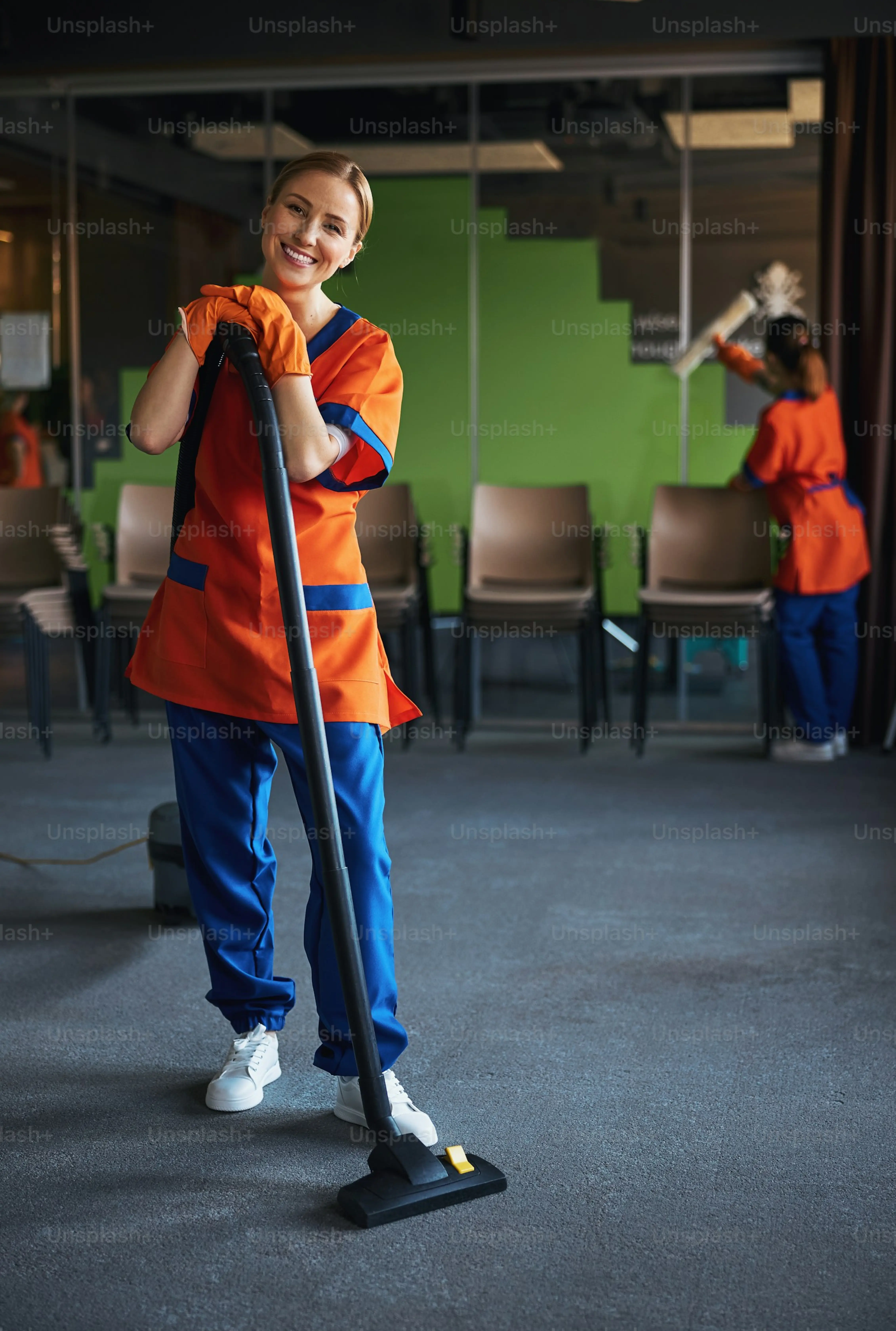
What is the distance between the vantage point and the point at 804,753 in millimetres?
5094

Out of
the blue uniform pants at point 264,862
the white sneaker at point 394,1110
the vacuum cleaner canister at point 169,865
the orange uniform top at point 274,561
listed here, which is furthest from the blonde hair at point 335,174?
the vacuum cleaner canister at point 169,865

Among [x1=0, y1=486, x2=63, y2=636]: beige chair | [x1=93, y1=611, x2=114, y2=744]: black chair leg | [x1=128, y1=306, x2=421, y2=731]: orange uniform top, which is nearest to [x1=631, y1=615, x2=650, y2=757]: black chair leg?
[x1=93, y1=611, x2=114, y2=744]: black chair leg

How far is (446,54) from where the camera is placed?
5445mm

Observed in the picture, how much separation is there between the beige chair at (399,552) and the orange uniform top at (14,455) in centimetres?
152

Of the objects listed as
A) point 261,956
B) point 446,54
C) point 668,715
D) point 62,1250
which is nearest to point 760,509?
point 668,715

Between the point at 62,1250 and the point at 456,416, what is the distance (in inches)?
178

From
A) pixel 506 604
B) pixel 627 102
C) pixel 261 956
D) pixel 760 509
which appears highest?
pixel 627 102

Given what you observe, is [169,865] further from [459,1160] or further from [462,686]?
[462,686]

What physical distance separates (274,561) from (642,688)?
11.4 ft

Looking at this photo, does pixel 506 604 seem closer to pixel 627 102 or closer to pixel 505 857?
pixel 505 857

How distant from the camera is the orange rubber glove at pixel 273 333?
5.81 ft

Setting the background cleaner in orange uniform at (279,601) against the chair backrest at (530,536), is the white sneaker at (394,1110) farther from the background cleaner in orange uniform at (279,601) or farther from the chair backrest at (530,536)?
the chair backrest at (530,536)

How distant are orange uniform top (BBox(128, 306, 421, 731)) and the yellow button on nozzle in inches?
24.6

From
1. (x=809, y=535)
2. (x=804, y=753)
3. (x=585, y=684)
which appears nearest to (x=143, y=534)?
(x=585, y=684)
